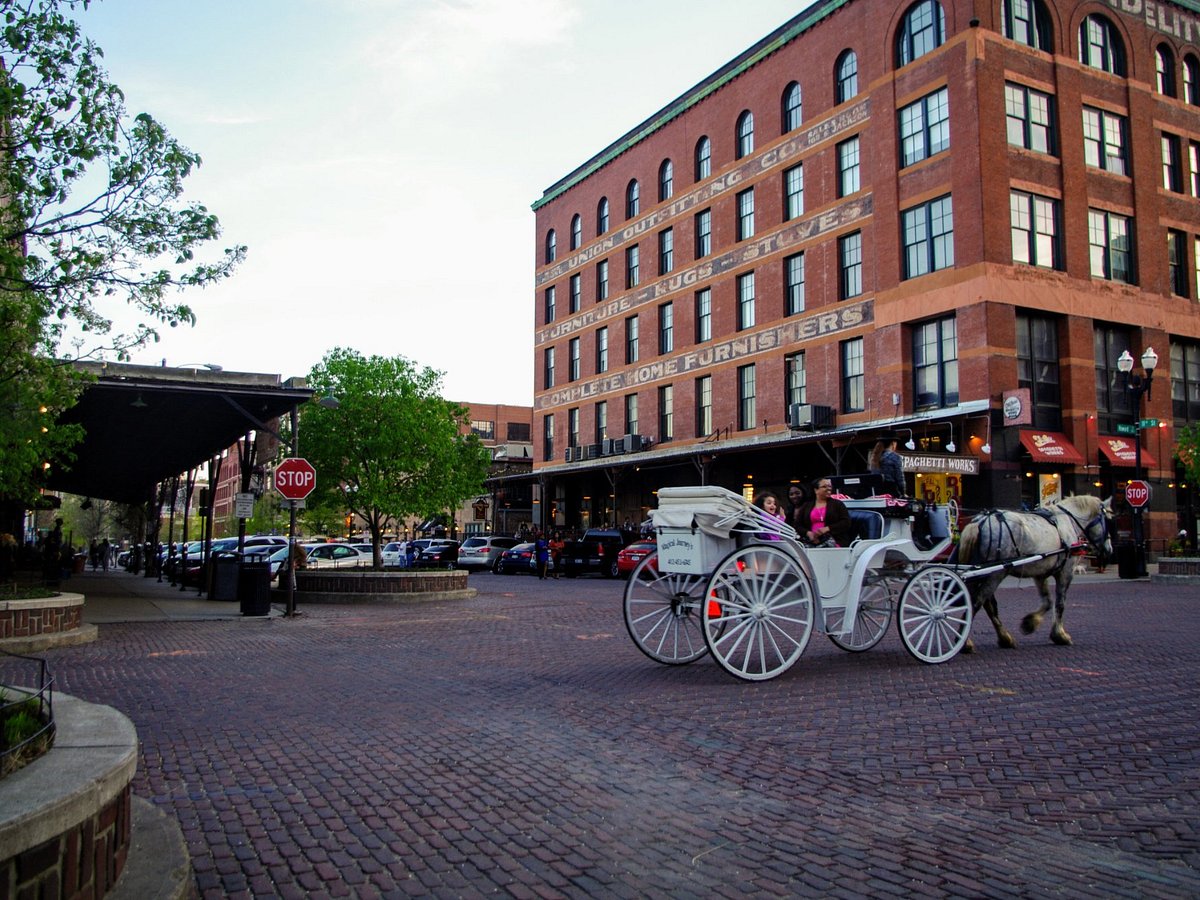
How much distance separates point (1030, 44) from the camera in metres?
30.8

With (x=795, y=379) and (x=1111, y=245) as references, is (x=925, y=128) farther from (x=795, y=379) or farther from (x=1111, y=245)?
(x=795, y=379)

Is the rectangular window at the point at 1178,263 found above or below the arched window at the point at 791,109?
below

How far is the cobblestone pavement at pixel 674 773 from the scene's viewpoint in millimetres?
4297

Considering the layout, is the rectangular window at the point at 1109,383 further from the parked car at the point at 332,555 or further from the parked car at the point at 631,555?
the parked car at the point at 332,555

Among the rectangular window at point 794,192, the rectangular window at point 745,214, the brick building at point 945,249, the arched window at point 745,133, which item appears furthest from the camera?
the arched window at point 745,133

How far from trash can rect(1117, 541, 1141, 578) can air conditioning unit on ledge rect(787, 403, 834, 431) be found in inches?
398

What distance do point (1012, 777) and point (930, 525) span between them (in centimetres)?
557

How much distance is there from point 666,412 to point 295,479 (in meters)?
26.0

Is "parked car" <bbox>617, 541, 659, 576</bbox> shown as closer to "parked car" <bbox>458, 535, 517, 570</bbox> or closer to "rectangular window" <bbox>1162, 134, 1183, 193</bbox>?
"parked car" <bbox>458, 535, 517, 570</bbox>

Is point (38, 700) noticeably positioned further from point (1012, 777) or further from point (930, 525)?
point (930, 525)

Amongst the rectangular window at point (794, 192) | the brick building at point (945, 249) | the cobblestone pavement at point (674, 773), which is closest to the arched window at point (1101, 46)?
the brick building at point (945, 249)

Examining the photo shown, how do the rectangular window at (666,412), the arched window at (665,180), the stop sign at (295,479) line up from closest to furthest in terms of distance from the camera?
the stop sign at (295,479)
the rectangular window at (666,412)
the arched window at (665,180)

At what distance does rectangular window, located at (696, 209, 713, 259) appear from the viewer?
40.9m

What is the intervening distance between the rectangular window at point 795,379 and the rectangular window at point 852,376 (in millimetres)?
1833
